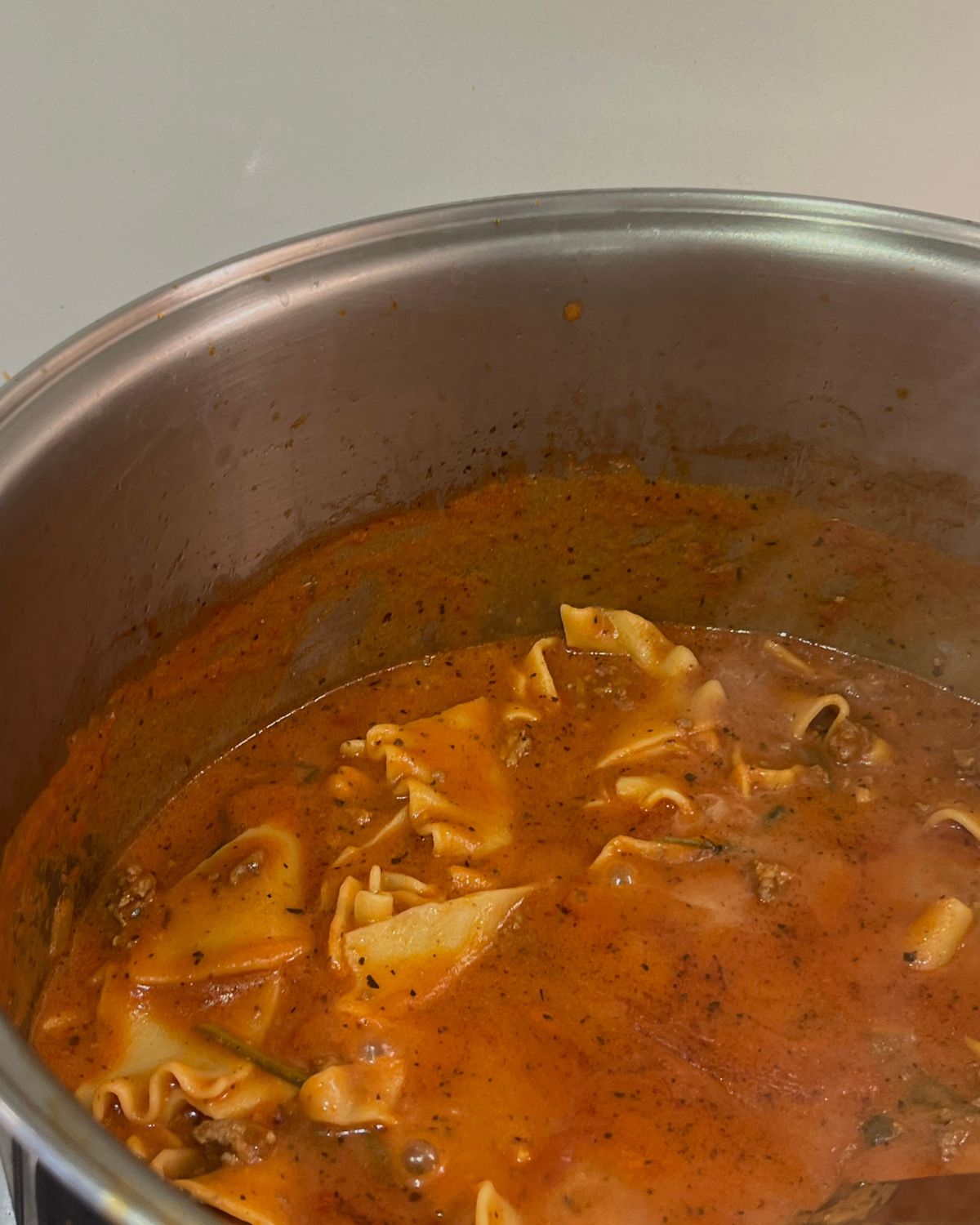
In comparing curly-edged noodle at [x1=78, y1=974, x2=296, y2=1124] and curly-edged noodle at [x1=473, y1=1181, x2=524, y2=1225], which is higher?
curly-edged noodle at [x1=78, y1=974, x2=296, y2=1124]

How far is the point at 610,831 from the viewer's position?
2578mm

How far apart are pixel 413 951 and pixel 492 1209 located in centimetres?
52

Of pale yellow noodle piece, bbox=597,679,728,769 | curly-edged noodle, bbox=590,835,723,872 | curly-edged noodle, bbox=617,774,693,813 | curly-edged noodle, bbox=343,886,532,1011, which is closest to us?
curly-edged noodle, bbox=343,886,532,1011

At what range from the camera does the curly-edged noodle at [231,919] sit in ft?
7.48

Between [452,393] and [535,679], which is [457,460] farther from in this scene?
[535,679]

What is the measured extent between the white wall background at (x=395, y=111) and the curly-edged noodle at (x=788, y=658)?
3.78 feet

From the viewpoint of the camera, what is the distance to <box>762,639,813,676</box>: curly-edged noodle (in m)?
3.02

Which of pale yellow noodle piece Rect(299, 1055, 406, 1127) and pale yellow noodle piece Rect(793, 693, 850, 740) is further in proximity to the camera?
pale yellow noodle piece Rect(793, 693, 850, 740)

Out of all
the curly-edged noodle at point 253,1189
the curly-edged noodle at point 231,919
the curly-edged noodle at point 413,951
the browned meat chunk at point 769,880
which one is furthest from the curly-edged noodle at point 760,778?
the curly-edged noodle at point 253,1189

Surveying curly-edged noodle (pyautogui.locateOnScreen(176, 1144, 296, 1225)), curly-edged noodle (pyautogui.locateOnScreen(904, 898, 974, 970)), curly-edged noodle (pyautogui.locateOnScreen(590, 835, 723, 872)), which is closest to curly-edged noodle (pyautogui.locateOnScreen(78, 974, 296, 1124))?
curly-edged noodle (pyautogui.locateOnScreen(176, 1144, 296, 1225))

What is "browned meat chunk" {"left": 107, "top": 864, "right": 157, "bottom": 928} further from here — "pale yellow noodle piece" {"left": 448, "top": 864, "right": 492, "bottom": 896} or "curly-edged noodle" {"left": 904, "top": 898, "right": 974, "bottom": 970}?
"curly-edged noodle" {"left": 904, "top": 898, "right": 974, "bottom": 970}

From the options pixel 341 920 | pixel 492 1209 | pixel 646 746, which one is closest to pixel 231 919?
pixel 341 920

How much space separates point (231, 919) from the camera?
7.70 feet

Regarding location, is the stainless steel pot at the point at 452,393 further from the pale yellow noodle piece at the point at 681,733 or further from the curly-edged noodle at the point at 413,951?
the curly-edged noodle at the point at 413,951
